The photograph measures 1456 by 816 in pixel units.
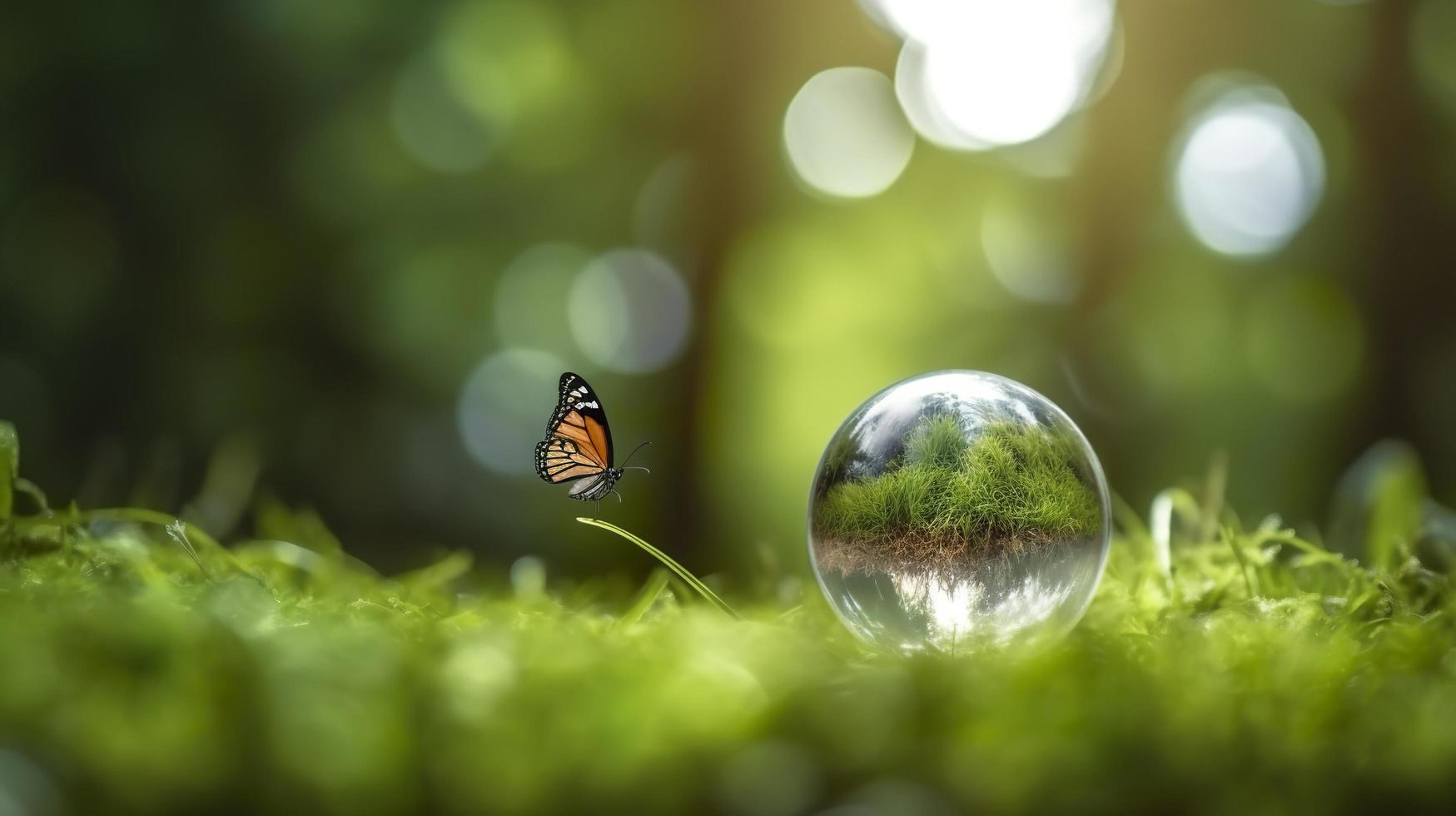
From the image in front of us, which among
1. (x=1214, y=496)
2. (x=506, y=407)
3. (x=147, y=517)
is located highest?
(x=1214, y=496)

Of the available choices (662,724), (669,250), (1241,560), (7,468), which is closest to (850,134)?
(669,250)

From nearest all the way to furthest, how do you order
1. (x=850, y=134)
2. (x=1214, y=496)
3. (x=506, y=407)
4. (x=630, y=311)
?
(x=1214, y=496) → (x=506, y=407) → (x=630, y=311) → (x=850, y=134)

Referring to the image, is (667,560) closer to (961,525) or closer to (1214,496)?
(961,525)

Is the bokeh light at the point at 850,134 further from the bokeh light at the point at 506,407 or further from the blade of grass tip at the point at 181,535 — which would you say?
the blade of grass tip at the point at 181,535

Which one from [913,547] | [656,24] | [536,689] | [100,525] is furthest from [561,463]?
[656,24]

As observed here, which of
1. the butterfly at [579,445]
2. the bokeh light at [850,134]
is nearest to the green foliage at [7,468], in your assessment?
the butterfly at [579,445]

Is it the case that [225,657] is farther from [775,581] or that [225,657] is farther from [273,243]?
[273,243]

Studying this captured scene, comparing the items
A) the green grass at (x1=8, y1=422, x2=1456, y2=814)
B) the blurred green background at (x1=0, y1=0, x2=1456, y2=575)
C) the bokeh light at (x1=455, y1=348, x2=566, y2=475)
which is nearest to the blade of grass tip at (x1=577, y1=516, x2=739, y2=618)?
the green grass at (x1=8, y1=422, x2=1456, y2=814)
